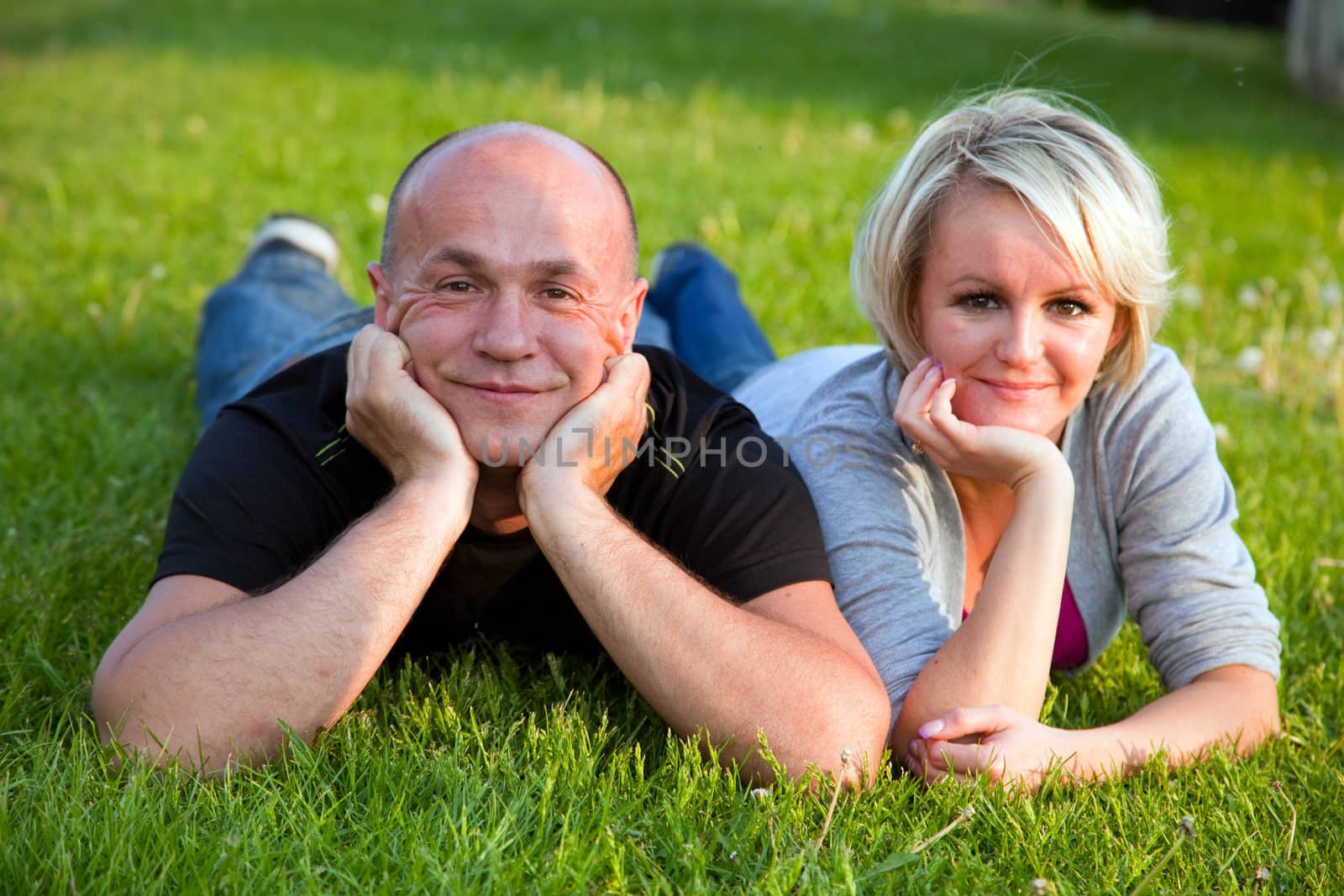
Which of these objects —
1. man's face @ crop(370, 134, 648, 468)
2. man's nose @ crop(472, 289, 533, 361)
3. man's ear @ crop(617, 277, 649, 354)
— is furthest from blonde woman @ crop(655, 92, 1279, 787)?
man's nose @ crop(472, 289, 533, 361)

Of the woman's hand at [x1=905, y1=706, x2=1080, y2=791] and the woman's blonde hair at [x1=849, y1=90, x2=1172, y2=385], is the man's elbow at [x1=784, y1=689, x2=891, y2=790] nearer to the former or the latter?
the woman's hand at [x1=905, y1=706, x2=1080, y2=791]

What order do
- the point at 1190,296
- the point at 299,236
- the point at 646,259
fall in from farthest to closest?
the point at 646,259, the point at 1190,296, the point at 299,236

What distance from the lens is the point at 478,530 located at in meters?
3.12

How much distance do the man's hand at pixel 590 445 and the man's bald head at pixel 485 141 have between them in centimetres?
42

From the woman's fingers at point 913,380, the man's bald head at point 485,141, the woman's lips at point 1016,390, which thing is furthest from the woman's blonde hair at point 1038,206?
the man's bald head at point 485,141

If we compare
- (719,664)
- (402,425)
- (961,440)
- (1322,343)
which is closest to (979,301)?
(961,440)

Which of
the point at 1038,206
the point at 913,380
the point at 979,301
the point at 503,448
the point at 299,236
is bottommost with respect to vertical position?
the point at 299,236

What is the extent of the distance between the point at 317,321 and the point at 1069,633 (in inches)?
135

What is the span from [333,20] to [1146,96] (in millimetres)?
9377

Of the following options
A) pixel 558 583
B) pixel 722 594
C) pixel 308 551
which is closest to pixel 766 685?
pixel 722 594

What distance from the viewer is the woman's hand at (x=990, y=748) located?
274cm

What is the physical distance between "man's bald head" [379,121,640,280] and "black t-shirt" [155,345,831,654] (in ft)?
1.13

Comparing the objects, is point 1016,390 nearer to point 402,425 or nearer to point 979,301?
point 979,301

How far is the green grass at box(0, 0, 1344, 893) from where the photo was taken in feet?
8.02
